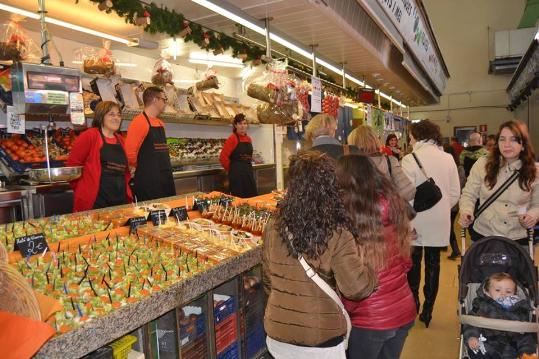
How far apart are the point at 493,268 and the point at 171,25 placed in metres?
3.89

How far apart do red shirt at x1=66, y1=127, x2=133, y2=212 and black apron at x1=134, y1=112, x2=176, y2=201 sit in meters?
0.53

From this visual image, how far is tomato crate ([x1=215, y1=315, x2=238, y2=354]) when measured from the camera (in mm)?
2375

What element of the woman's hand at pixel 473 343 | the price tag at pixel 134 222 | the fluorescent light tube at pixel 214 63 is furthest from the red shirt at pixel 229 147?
the woman's hand at pixel 473 343

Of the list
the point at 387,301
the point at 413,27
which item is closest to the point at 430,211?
the point at 387,301

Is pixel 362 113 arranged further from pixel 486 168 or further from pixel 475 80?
pixel 475 80

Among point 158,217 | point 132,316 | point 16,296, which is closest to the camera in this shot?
point 16,296

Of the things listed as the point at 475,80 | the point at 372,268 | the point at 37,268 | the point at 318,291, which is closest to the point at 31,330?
the point at 37,268

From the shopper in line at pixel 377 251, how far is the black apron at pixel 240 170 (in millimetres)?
3991

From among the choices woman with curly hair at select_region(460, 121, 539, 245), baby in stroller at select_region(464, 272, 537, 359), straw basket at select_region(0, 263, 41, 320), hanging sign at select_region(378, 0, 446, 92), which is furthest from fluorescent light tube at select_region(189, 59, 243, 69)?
straw basket at select_region(0, 263, 41, 320)

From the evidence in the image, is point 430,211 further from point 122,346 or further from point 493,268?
point 122,346

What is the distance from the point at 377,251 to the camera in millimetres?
2012

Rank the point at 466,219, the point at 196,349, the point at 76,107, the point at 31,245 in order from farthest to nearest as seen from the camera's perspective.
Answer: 1. the point at 466,219
2. the point at 76,107
3. the point at 196,349
4. the point at 31,245

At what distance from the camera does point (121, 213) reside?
3012 millimetres

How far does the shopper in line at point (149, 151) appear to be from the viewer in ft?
13.8
